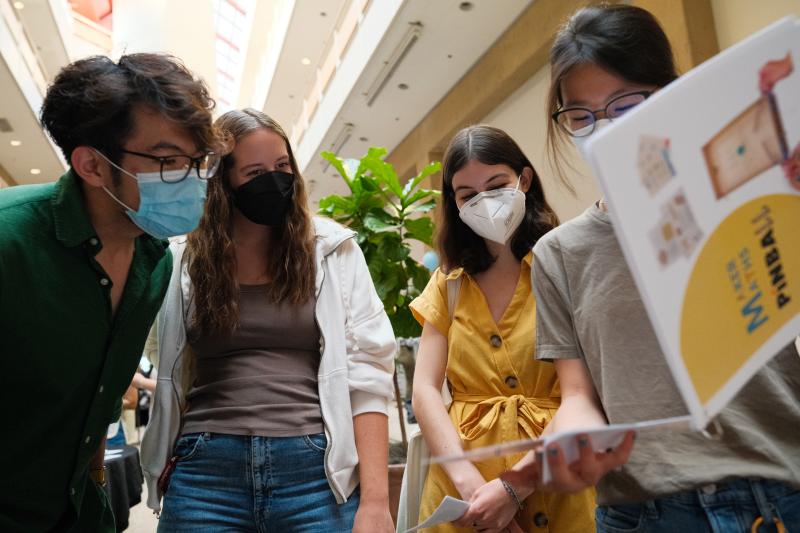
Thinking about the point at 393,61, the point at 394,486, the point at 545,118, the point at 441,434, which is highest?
the point at 545,118

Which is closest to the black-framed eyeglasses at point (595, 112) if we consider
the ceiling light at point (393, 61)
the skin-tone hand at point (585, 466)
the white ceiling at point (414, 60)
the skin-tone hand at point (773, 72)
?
the skin-tone hand at point (773, 72)

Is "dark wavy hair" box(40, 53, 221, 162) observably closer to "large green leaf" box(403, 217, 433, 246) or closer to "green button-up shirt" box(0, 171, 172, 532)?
"green button-up shirt" box(0, 171, 172, 532)

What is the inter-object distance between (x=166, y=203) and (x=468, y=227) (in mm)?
785

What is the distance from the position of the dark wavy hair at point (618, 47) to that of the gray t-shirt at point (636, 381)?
0.73 feet

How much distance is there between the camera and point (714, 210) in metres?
0.56

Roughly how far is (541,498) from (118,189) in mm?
1178

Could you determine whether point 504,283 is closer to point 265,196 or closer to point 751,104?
point 265,196

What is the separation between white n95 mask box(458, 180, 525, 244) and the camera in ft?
4.80

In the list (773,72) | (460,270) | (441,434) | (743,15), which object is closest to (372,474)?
(441,434)

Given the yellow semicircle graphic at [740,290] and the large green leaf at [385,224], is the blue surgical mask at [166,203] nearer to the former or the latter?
the yellow semicircle graphic at [740,290]

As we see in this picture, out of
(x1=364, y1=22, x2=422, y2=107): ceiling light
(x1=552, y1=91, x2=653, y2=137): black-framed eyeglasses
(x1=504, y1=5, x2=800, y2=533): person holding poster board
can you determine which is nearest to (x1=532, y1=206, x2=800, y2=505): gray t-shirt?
(x1=504, y1=5, x2=800, y2=533): person holding poster board

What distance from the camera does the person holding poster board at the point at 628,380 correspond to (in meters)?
0.75

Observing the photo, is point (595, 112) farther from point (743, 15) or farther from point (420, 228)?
point (743, 15)

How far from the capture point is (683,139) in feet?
1.77
